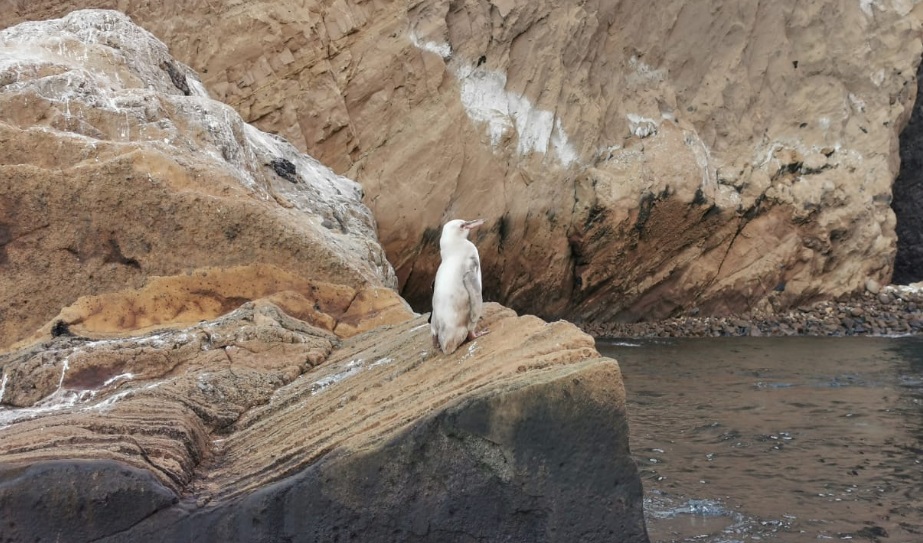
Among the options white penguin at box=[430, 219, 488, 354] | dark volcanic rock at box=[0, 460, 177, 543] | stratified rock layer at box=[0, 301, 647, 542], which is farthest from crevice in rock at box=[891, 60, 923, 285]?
dark volcanic rock at box=[0, 460, 177, 543]

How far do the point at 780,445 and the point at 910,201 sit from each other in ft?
57.3

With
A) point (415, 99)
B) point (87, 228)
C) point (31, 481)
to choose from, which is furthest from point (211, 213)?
point (415, 99)

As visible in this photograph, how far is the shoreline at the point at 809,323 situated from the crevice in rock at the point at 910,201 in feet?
11.3

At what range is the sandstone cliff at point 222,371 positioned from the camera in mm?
4395

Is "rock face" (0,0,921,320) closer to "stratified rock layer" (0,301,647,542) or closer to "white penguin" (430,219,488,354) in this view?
"white penguin" (430,219,488,354)

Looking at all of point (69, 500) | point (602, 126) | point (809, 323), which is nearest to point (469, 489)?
point (69, 500)

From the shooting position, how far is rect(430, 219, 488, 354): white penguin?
210 inches

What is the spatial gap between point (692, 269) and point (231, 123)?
12326 millimetres

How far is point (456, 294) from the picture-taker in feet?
17.8

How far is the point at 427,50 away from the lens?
16750mm

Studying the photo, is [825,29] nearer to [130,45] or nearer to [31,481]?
[130,45]

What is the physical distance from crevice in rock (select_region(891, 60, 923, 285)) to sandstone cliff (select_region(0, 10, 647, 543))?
17879 mm

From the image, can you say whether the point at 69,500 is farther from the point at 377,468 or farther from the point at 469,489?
the point at 469,489

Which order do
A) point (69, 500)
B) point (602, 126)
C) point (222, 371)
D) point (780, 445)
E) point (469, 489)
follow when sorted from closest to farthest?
1. point (69, 500)
2. point (469, 489)
3. point (222, 371)
4. point (780, 445)
5. point (602, 126)
